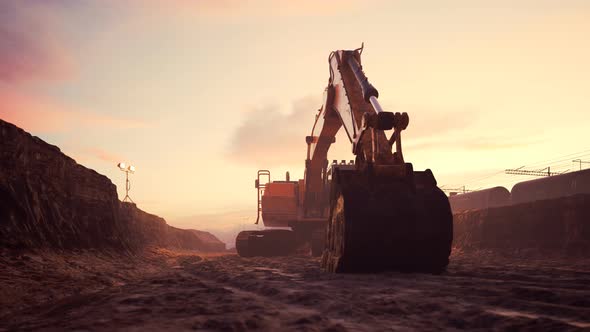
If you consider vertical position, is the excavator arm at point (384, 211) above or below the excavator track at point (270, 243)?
above

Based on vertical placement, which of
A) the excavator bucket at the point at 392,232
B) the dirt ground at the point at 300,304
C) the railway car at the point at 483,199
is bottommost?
the dirt ground at the point at 300,304

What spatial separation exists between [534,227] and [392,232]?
10.8m

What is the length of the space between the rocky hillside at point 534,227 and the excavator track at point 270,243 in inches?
284

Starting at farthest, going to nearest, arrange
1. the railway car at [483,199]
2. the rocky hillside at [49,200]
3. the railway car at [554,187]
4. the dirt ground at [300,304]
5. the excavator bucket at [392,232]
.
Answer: the railway car at [483,199], the railway car at [554,187], the rocky hillside at [49,200], the excavator bucket at [392,232], the dirt ground at [300,304]

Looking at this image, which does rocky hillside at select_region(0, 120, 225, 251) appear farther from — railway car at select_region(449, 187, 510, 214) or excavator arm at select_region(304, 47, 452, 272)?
railway car at select_region(449, 187, 510, 214)

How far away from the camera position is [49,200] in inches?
428

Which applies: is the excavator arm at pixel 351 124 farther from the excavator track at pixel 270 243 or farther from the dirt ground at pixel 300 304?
the excavator track at pixel 270 243

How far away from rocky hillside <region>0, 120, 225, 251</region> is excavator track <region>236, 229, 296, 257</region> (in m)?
6.76

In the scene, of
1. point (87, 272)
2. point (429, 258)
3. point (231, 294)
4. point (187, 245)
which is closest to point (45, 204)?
point (87, 272)

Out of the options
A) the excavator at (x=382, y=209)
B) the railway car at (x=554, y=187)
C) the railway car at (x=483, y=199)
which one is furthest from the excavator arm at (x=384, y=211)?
the railway car at (x=483, y=199)

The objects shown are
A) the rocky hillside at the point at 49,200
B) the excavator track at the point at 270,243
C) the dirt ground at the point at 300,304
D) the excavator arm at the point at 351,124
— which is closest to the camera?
the dirt ground at the point at 300,304

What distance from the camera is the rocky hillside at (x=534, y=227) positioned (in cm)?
1441

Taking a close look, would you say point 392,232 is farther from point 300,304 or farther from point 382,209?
point 300,304

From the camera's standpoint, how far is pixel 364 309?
4574 millimetres
